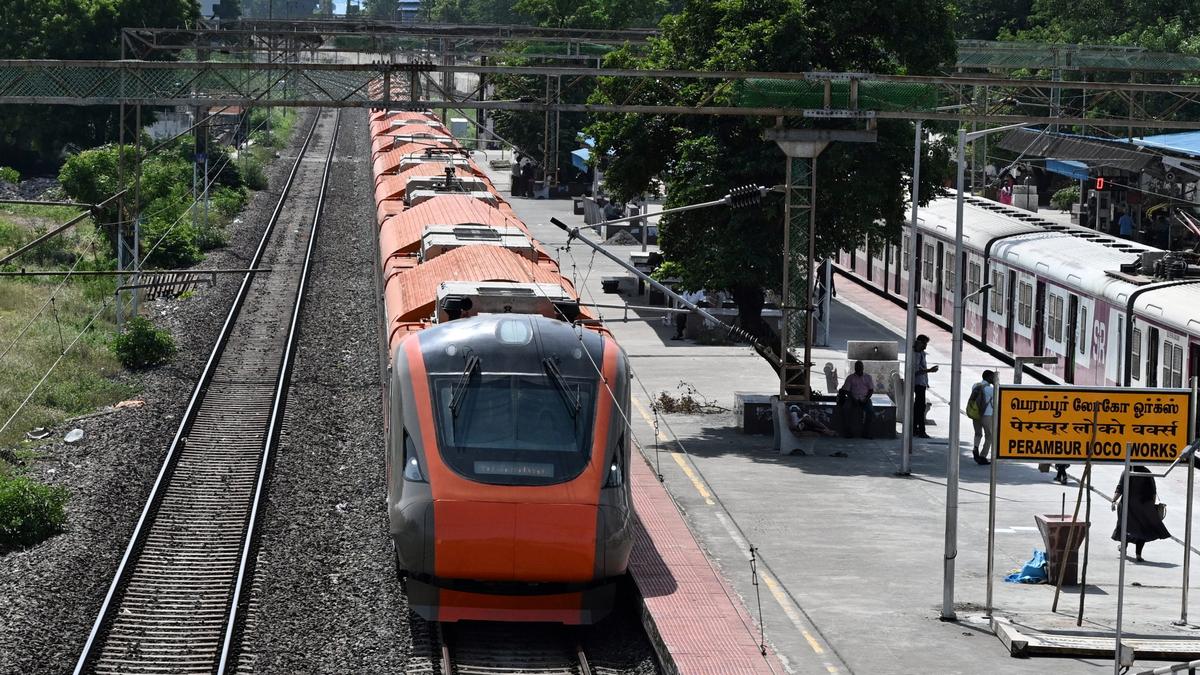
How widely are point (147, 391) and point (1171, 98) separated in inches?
1851

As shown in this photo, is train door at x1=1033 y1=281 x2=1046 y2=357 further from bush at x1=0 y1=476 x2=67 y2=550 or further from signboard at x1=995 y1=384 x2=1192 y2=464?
bush at x1=0 y1=476 x2=67 y2=550

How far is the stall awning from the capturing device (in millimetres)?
54281

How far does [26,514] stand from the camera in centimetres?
1941

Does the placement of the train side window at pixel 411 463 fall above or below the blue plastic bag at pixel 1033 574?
above

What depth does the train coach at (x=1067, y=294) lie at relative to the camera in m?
26.7

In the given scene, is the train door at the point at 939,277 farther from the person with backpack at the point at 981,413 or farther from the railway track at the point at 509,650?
the railway track at the point at 509,650

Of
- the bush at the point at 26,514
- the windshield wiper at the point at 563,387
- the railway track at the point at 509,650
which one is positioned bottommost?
the railway track at the point at 509,650

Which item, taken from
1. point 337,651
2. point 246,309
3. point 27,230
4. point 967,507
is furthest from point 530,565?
point 27,230

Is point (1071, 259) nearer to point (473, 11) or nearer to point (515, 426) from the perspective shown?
point (515, 426)

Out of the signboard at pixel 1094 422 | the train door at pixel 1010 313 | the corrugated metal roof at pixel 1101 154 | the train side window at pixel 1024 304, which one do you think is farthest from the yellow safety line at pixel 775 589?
the corrugated metal roof at pixel 1101 154

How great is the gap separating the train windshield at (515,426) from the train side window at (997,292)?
20503mm

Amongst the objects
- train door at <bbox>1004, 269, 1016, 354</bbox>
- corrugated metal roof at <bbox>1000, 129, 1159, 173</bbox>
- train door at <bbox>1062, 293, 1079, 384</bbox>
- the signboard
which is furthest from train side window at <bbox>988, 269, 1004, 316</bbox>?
the signboard

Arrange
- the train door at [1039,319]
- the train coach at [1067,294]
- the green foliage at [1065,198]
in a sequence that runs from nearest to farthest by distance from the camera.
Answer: the train coach at [1067,294]
the train door at [1039,319]
the green foliage at [1065,198]

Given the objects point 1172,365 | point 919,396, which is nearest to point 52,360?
point 919,396
